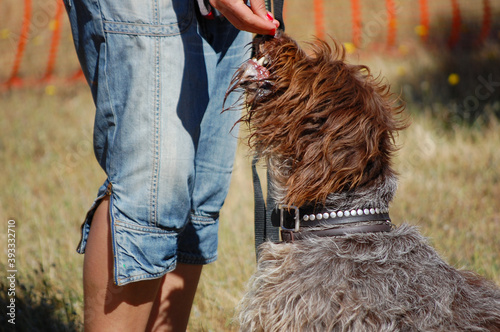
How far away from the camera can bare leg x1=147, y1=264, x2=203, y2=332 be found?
2.39 meters

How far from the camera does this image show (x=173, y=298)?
2400 millimetres

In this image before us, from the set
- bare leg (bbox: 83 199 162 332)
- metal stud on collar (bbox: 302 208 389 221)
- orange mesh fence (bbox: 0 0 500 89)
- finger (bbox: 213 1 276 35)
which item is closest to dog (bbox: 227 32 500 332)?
metal stud on collar (bbox: 302 208 389 221)

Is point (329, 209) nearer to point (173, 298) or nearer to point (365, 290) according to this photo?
point (365, 290)

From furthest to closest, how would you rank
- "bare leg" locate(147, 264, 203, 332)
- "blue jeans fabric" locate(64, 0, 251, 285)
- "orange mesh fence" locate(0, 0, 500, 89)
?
"orange mesh fence" locate(0, 0, 500, 89) → "bare leg" locate(147, 264, 203, 332) → "blue jeans fabric" locate(64, 0, 251, 285)

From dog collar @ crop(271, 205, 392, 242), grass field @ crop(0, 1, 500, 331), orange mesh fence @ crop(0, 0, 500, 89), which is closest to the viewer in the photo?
dog collar @ crop(271, 205, 392, 242)

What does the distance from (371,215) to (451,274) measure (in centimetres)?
36

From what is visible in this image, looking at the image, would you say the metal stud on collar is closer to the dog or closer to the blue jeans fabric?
the dog

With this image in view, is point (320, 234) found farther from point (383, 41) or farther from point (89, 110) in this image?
point (383, 41)

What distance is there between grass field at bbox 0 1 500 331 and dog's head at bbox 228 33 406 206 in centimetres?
125

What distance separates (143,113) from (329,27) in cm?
893

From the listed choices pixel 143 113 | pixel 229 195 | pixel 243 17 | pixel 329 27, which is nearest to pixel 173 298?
pixel 143 113

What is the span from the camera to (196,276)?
244cm

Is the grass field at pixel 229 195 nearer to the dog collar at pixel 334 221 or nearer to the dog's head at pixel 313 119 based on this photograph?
the dog collar at pixel 334 221

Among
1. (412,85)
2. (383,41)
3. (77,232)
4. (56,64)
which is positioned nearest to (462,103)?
(412,85)
